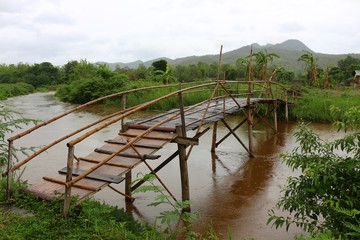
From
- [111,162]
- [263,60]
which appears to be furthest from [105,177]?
[263,60]

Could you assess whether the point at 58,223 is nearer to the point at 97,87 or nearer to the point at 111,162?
the point at 111,162

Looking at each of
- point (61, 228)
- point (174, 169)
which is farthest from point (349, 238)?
point (174, 169)

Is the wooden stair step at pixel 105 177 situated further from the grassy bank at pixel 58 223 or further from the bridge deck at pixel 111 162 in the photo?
the grassy bank at pixel 58 223

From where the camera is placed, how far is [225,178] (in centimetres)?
801

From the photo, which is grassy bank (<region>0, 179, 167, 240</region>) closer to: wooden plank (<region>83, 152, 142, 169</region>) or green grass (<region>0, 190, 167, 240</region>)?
green grass (<region>0, 190, 167, 240</region>)

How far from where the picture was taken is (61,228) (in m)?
3.85

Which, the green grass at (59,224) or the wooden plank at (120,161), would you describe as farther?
the wooden plank at (120,161)

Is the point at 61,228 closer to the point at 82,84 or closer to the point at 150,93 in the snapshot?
the point at 150,93

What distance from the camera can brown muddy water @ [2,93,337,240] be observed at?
574 cm


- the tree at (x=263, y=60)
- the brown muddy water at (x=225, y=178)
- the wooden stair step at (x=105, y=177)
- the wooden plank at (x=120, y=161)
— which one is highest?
the tree at (x=263, y=60)

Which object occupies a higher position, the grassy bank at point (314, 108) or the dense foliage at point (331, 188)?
the dense foliage at point (331, 188)

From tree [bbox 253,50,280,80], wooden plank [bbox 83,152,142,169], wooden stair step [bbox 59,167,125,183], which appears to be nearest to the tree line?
tree [bbox 253,50,280,80]

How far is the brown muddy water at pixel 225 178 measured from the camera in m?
5.74

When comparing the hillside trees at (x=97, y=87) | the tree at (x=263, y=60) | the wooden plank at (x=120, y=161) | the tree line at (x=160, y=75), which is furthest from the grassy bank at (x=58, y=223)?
the hillside trees at (x=97, y=87)
